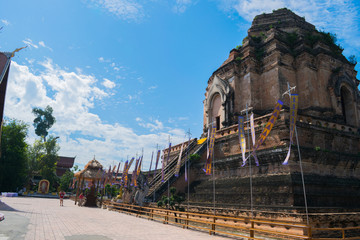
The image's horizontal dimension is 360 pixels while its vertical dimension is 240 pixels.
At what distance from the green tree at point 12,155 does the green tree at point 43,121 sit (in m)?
31.1

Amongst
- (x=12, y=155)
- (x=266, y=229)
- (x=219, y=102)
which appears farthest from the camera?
(x=12, y=155)

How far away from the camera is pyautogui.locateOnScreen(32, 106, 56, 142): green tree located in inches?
2685

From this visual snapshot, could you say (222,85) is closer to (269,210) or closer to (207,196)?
(207,196)

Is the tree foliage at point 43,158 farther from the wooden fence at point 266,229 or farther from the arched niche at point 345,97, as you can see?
the arched niche at point 345,97

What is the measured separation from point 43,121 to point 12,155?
34803 mm

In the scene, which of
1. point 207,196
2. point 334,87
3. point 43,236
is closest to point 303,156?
point 207,196

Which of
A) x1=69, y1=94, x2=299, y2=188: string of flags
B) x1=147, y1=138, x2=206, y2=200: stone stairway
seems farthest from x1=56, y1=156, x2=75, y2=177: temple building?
x1=147, y1=138, x2=206, y2=200: stone stairway

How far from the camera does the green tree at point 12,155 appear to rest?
36938mm

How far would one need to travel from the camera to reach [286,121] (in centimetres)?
1502

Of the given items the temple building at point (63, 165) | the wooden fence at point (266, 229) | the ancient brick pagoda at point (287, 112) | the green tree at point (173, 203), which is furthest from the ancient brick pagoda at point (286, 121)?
the temple building at point (63, 165)

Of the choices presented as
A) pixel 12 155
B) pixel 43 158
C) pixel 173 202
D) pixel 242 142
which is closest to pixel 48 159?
pixel 43 158

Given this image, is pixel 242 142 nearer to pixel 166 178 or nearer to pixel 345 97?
pixel 166 178

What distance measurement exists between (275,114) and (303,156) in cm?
310

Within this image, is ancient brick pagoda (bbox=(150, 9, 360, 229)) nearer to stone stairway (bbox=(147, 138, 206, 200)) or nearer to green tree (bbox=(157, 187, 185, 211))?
stone stairway (bbox=(147, 138, 206, 200))
